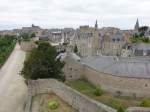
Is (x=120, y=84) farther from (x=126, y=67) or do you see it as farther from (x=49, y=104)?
(x=49, y=104)

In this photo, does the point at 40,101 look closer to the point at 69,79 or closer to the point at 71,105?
the point at 71,105

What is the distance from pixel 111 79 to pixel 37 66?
23.4 ft

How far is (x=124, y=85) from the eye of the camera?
28.6 m

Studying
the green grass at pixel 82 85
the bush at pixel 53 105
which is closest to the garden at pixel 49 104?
the bush at pixel 53 105

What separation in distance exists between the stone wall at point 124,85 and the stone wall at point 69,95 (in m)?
5.67

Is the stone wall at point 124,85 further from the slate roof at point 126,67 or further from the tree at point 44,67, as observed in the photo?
the tree at point 44,67

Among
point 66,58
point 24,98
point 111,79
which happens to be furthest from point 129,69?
point 24,98

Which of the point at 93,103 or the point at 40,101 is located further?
the point at 40,101

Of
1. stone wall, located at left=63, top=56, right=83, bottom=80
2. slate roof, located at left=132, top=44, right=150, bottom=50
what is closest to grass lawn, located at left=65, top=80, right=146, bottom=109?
stone wall, located at left=63, top=56, right=83, bottom=80

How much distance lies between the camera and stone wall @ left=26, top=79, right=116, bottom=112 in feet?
55.7

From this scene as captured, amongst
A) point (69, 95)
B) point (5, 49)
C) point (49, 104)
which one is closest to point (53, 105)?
point (49, 104)

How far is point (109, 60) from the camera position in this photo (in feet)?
112

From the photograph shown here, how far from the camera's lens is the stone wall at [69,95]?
1697 cm

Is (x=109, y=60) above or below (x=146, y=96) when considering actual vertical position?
above
